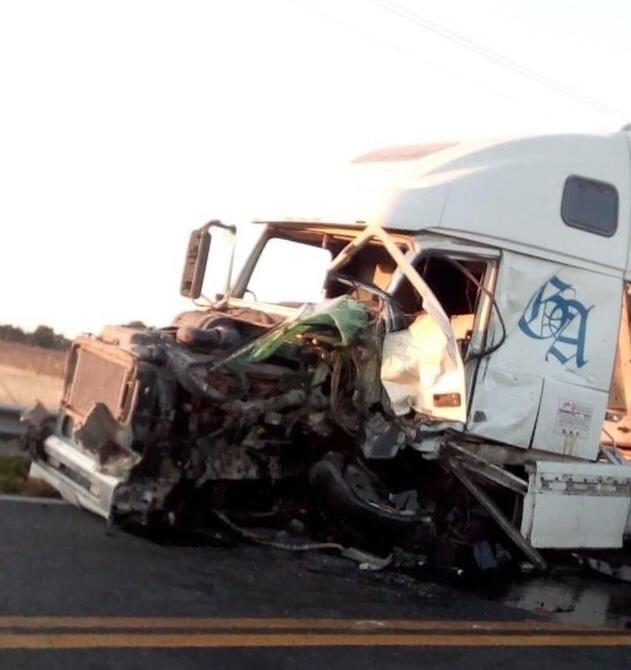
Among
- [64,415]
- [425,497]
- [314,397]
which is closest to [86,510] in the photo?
[64,415]

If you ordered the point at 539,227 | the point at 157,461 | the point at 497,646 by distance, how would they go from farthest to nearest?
the point at 539,227 → the point at 157,461 → the point at 497,646

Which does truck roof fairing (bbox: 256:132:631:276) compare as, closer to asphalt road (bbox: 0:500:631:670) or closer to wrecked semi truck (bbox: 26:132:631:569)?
wrecked semi truck (bbox: 26:132:631:569)

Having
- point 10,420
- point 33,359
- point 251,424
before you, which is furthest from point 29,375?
point 251,424

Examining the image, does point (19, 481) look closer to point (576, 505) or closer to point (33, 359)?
point (576, 505)

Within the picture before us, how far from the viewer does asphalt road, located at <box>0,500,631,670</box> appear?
513 centimetres

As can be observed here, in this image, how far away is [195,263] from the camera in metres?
9.41

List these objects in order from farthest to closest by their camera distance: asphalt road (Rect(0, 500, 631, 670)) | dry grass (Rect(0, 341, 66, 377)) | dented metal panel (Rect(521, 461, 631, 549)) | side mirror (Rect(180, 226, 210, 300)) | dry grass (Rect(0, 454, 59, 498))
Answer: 1. dry grass (Rect(0, 341, 66, 377))
2. side mirror (Rect(180, 226, 210, 300))
3. dry grass (Rect(0, 454, 59, 498))
4. dented metal panel (Rect(521, 461, 631, 549))
5. asphalt road (Rect(0, 500, 631, 670))

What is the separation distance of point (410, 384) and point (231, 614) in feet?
7.75

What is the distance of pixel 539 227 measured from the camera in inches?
326

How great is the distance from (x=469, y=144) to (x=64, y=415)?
354 cm

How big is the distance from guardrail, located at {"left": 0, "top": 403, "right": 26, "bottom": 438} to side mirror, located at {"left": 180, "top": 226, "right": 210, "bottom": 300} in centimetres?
185

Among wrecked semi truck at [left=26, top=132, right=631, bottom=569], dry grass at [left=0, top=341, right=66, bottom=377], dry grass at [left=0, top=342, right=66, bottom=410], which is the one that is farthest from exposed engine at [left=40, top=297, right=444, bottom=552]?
dry grass at [left=0, top=341, right=66, bottom=377]

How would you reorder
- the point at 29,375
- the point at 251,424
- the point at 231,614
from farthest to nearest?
the point at 29,375 → the point at 251,424 → the point at 231,614

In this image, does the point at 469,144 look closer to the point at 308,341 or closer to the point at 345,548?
the point at 308,341
